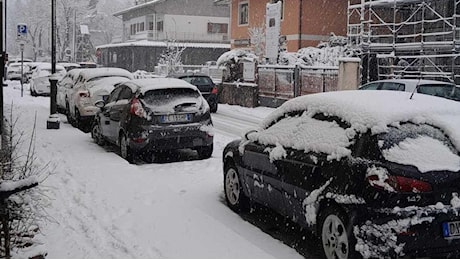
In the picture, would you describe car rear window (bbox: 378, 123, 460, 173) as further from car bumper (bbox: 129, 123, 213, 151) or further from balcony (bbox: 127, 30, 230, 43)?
balcony (bbox: 127, 30, 230, 43)

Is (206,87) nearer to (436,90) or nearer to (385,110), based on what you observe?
(436,90)

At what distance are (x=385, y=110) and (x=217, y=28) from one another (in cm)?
6120

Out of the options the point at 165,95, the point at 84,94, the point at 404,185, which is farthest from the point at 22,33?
the point at 404,185

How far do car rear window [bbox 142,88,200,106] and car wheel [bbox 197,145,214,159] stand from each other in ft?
3.30

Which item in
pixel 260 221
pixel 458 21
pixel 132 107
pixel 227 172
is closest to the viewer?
pixel 260 221

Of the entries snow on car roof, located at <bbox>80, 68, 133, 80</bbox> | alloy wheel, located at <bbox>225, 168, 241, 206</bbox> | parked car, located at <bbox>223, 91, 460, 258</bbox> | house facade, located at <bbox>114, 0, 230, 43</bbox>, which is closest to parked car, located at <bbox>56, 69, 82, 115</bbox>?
snow on car roof, located at <bbox>80, 68, 133, 80</bbox>

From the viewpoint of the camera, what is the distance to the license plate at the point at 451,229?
196 inches

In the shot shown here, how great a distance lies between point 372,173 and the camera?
16.7ft

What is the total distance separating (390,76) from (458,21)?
Answer: 482 cm

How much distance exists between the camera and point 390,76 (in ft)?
78.0

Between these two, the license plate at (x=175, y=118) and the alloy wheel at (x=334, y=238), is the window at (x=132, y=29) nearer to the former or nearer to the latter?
the license plate at (x=175, y=118)

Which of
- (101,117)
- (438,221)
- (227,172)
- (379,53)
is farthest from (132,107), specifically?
(379,53)

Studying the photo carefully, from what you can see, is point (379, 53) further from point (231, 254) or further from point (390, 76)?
point (231, 254)

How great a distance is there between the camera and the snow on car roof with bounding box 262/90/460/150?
213 inches
